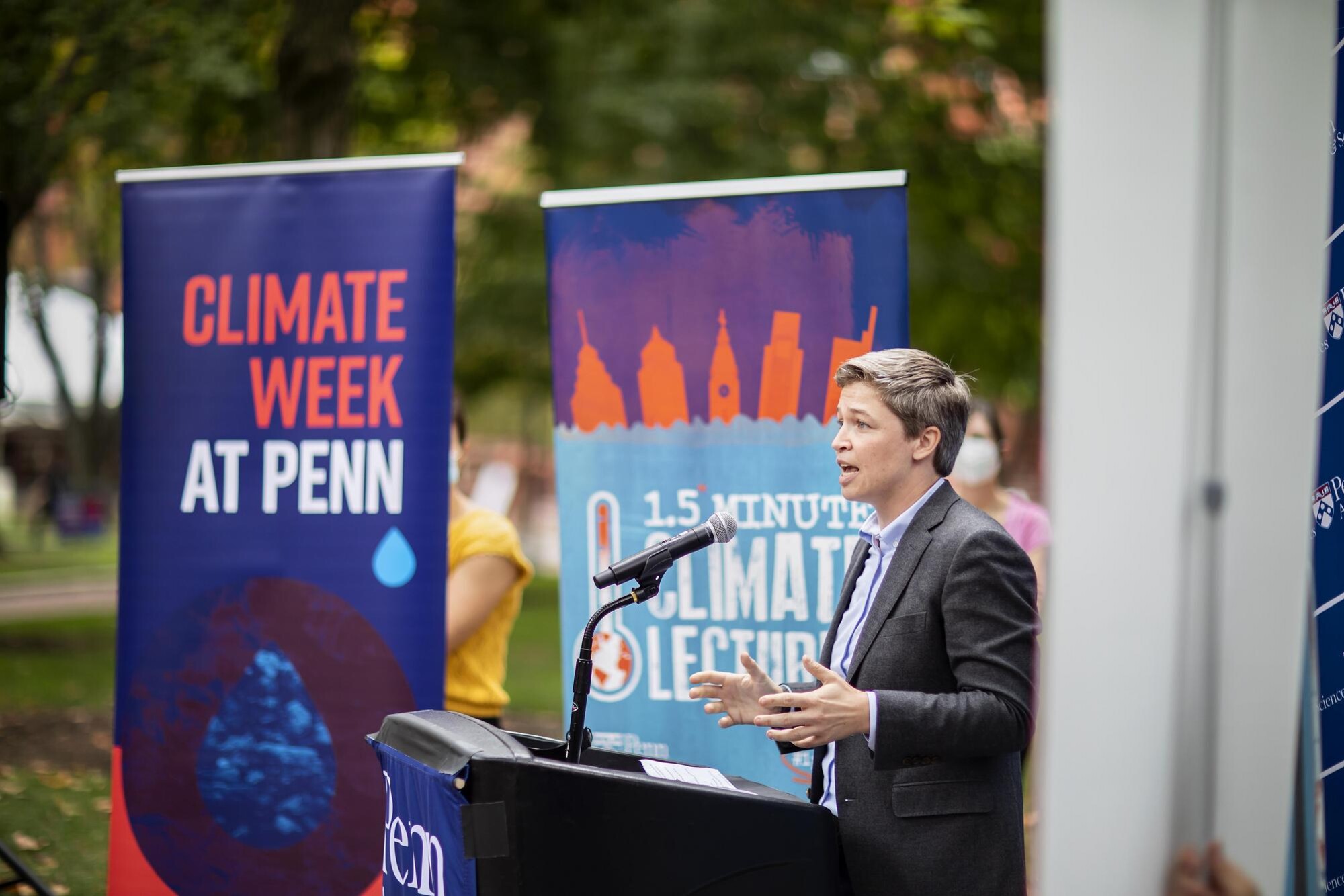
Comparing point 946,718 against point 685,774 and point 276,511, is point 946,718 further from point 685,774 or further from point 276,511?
point 276,511

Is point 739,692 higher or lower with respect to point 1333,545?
lower

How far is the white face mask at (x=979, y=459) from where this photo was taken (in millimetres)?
4543

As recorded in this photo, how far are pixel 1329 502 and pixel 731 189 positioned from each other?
1.95 m

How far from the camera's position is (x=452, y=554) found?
3.72 m

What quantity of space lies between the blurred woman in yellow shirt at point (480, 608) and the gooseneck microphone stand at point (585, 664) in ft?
4.42

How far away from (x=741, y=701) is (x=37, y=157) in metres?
6.82

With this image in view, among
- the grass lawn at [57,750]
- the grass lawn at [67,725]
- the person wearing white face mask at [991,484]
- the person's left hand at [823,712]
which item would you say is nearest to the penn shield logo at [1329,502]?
the person's left hand at [823,712]

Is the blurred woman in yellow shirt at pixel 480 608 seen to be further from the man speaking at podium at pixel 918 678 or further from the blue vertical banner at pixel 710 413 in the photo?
the man speaking at podium at pixel 918 678

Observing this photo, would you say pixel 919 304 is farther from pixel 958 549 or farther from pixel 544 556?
pixel 544 556

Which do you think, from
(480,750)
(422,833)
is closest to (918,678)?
(480,750)

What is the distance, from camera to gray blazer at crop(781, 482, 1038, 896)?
6.70ft

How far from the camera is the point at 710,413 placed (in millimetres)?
3689

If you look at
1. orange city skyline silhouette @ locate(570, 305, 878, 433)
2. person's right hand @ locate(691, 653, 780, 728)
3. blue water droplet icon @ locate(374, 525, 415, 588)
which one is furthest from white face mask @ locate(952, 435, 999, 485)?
person's right hand @ locate(691, 653, 780, 728)

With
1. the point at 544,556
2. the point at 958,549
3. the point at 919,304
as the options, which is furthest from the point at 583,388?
the point at 544,556
